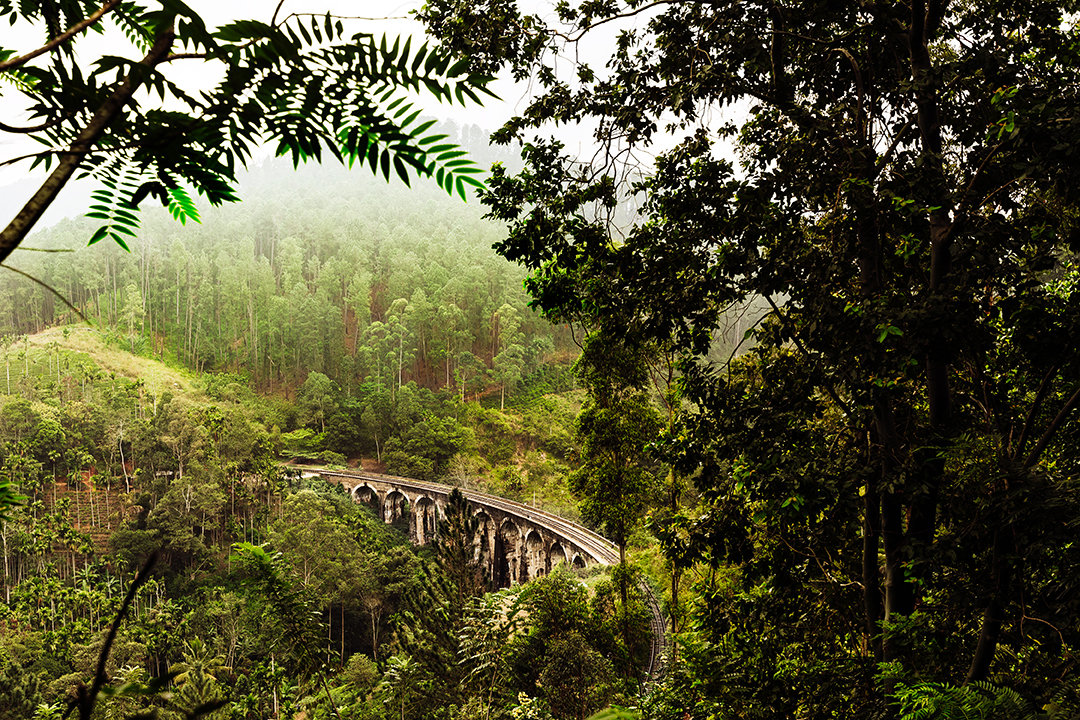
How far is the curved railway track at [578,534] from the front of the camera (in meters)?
10.9

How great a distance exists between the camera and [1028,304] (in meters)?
2.06

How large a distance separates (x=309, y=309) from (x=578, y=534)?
27327mm

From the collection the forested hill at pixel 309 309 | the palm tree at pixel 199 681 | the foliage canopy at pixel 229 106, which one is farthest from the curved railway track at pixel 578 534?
the forested hill at pixel 309 309

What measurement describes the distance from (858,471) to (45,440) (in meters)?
29.1

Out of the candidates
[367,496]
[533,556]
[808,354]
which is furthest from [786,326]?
[367,496]

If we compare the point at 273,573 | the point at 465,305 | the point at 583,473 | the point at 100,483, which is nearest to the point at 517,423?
the point at 465,305

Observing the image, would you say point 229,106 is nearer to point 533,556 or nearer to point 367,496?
point 533,556

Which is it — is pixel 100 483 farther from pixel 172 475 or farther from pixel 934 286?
pixel 934 286

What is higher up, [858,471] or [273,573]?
[858,471]

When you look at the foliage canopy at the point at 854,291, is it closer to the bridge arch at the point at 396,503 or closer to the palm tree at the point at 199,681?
the palm tree at the point at 199,681

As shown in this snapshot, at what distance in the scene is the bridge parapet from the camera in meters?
17.3

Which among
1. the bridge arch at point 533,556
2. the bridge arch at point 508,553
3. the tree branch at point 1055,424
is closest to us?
the tree branch at point 1055,424

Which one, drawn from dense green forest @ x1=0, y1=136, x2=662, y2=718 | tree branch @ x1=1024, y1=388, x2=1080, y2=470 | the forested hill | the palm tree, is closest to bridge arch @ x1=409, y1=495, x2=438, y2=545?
dense green forest @ x1=0, y1=136, x2=662, y2=718

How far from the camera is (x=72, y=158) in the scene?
23.4 inches
